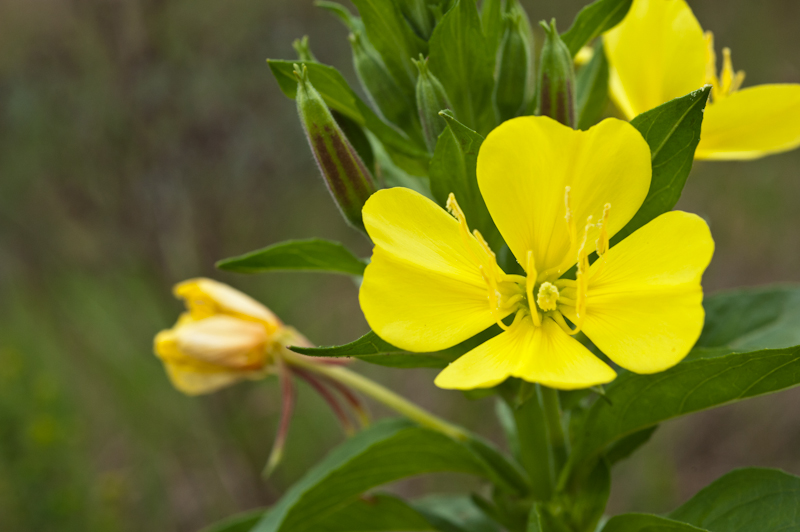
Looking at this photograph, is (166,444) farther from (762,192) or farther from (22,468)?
(762,192)

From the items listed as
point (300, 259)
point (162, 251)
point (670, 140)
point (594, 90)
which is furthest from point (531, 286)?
point (162, 251)

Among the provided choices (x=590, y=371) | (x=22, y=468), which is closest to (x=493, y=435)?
(x=22, y=468)

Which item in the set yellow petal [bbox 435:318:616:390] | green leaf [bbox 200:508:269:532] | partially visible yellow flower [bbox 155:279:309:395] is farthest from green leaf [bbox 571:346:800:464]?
green leaf [bbox 200:508:269:532]

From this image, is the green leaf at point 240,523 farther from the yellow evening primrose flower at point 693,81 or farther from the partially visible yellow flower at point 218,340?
the yellow evening primrose flower at point 693,81

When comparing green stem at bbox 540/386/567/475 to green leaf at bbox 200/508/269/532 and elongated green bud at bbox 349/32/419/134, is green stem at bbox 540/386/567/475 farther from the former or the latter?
green leaf at bbox 200/508/269/532

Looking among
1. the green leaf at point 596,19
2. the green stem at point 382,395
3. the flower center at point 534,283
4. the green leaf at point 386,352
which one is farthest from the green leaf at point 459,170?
the green stem at point 382,395

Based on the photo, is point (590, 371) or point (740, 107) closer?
point (590, 371)
